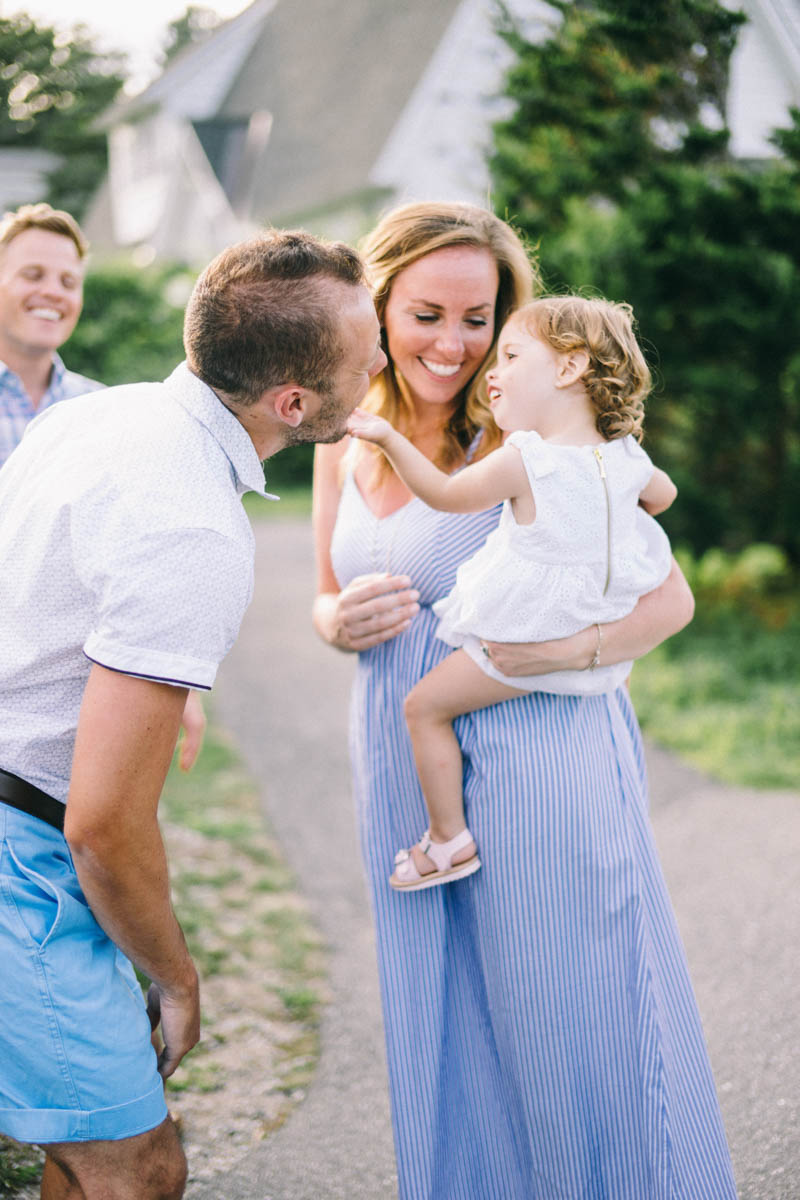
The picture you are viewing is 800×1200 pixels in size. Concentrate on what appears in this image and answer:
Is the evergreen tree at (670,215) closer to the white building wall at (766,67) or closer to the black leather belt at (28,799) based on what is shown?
the white building wall at (766,67)

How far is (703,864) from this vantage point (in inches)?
184

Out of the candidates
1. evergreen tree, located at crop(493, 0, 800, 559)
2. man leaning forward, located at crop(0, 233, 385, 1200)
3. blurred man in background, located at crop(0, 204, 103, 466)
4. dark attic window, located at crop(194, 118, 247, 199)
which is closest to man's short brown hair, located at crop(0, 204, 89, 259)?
blurred man in background, located at crop(0, 204, 103, 466)

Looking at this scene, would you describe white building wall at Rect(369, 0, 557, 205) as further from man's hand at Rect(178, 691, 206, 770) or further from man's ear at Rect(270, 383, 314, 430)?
man's ear at Rect(270, 383, 314, 430)

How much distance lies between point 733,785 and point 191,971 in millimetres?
4174

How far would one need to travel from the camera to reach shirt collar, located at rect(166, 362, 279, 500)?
1.72 meters

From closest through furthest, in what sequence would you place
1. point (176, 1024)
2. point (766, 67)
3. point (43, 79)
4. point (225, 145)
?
point (176, 1024) < point (43, 79) < point (766, 67) < point (225, 145)

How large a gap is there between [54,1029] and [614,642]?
1.28 m

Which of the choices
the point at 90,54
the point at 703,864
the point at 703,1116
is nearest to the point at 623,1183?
the point at 703,1116

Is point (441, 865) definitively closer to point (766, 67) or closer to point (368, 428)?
point (368, 428)

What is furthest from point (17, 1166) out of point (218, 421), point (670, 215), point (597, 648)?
point (670, 215)

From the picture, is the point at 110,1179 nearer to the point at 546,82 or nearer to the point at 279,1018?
the point at 279,1018

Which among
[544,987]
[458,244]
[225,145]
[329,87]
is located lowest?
[225,145]

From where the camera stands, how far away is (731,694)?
6770 millimetres

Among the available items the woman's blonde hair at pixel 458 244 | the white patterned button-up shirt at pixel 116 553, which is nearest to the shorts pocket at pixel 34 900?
the white patterned button-up shirt at pixel 116 553
